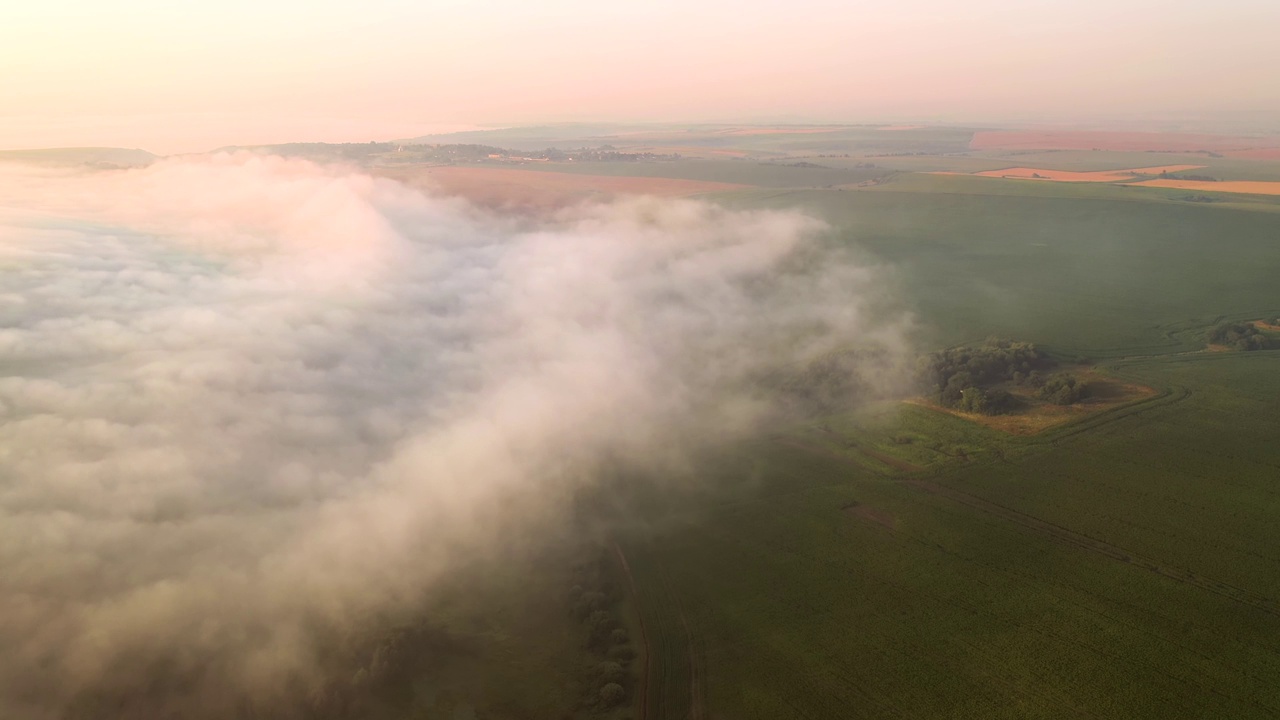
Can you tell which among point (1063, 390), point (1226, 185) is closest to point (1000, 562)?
point (1063, 390)

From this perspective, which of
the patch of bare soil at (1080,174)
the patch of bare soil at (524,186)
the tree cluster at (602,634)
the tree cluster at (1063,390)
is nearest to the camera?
the tree cluster at (602,634)

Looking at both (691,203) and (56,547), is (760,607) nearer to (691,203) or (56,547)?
(56,547)

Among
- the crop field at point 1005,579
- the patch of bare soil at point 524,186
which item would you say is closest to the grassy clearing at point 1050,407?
the crop field at point 1005,579

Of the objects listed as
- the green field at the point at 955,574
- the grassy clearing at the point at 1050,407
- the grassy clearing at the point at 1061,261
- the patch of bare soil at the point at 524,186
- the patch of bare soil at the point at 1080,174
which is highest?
the patch of bare soil at the point at 1080,174

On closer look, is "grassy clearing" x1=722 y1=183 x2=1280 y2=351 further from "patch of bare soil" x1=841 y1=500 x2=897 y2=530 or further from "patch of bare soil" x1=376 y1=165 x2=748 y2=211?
"patch of bare soil" x1=841 y1=500 x2=897 y2=530

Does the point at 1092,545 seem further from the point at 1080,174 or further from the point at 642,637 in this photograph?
the point at 1080,174

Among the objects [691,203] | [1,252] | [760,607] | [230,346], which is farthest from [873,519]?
[691,203]

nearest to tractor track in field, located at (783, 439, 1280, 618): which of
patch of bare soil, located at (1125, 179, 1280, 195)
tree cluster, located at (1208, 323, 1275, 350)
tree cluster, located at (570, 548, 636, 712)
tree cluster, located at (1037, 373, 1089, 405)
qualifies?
tree cluster, located at (1037, 373, 1089, 405)

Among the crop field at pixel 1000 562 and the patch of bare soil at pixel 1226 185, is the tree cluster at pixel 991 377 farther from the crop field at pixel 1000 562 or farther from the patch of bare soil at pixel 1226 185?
the patch of bare soil at pixel 1226 185
